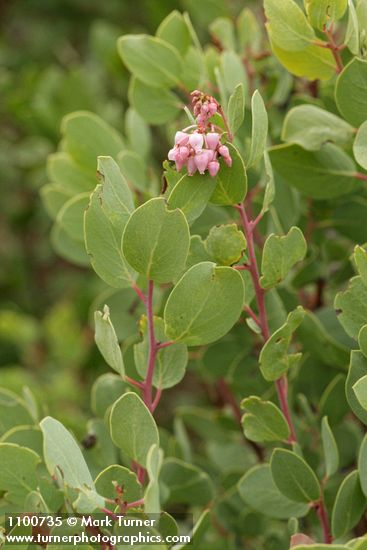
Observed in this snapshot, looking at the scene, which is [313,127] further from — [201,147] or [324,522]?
[324,522]

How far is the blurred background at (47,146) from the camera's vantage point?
5.70 feet

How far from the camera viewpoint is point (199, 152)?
2.30 feet

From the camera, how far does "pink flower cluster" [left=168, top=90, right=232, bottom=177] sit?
0.70 meters

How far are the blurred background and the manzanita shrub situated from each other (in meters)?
0.50

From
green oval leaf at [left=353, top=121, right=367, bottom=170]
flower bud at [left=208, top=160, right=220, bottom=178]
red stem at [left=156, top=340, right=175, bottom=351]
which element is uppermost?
flower bud at [left=208, top=160, right=220, bottom=178]

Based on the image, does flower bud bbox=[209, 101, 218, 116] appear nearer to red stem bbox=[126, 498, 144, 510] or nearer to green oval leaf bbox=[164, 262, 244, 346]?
green oval leaf bbox=[164, 262, 244, 346]

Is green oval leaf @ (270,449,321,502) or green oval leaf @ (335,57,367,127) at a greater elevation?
green oval leaf @ (335,57,367,127)

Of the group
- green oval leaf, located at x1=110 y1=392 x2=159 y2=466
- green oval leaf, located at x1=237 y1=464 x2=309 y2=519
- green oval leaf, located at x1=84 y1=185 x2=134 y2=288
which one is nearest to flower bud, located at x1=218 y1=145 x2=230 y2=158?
green oval leaf, located at x1=84 y1=185 x2=134 y2=288

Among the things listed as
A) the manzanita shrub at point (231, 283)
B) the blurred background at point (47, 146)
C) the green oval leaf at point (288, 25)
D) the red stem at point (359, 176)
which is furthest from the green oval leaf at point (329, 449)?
the blurred background at point (47, 146)

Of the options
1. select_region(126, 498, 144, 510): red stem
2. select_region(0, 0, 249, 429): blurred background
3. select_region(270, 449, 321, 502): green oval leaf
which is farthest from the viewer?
select_region(0, 0, 249, 429): blurred background

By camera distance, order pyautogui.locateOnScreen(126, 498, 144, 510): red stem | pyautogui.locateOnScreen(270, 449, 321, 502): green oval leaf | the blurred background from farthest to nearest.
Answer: the blurred background, pyautogui.locateOnScreen(270, 449, 321, 502): green oval leaf, pyautogui.locateOnScreen(126, 498, 144, 510): red stem

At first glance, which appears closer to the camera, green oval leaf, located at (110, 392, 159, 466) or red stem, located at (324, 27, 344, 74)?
green oval leaf, located at (110, 392, 159, 466)

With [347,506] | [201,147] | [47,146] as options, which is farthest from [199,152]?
[47,146]

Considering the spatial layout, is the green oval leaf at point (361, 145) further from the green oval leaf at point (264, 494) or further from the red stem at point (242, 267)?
the green oval leaf at point (264, 494)
